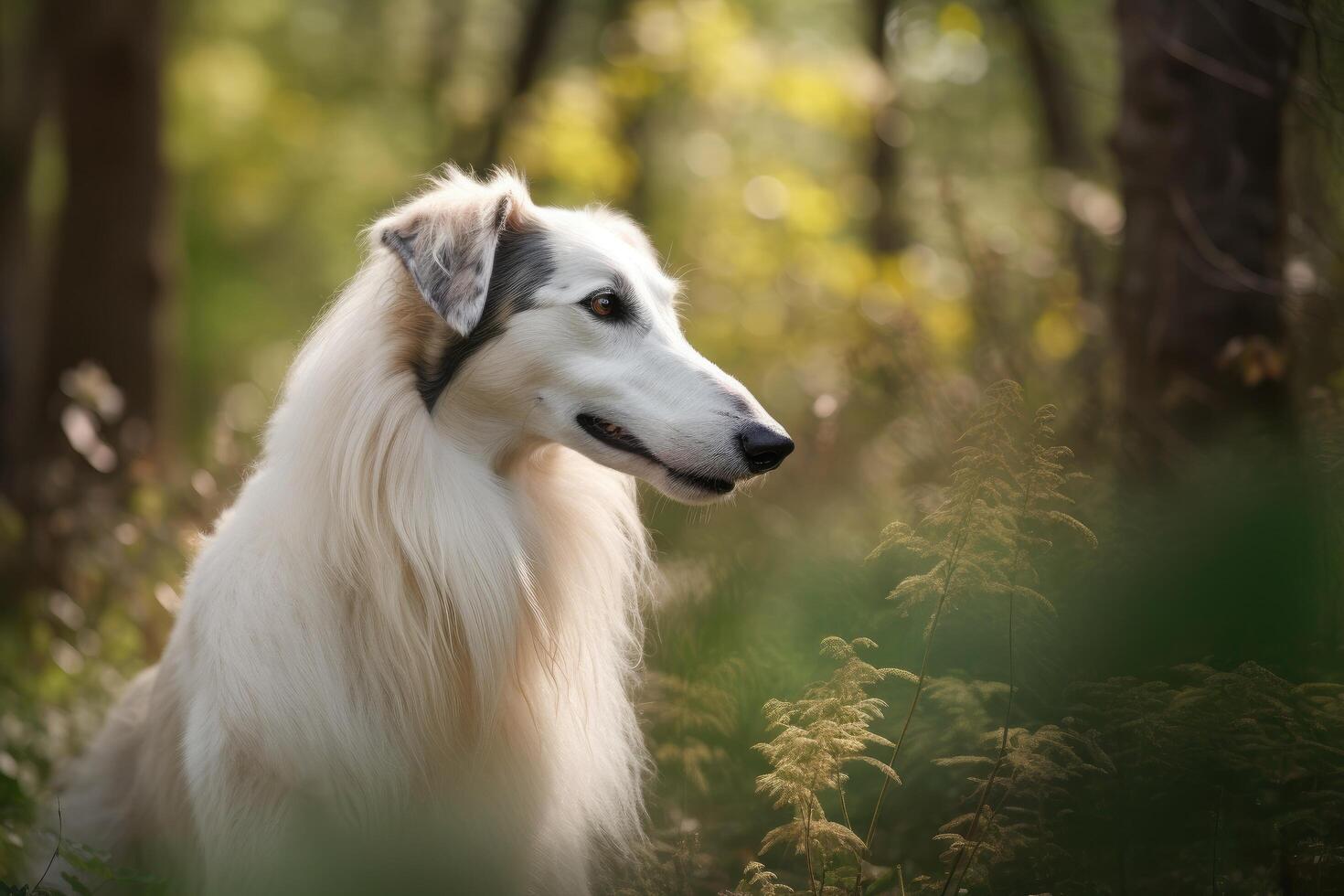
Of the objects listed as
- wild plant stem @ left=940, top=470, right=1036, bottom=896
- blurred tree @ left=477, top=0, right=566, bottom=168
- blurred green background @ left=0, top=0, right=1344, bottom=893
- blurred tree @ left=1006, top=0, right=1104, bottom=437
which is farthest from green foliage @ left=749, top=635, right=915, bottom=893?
blurred tree @ left=477, top=0, right=566, bottom=168

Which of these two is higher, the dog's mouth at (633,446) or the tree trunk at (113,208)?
the tree trunk at (113,208)

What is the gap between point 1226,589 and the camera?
2.83 meters

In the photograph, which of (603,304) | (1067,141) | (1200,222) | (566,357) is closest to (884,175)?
(1067,141)

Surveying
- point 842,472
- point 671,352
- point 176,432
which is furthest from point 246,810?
point 176,432

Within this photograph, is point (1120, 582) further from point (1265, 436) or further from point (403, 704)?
point (403, 704)

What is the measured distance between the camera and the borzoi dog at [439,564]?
271 cm

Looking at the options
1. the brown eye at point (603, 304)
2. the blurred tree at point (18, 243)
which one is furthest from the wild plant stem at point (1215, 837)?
the blurred tree at point (18, 243)

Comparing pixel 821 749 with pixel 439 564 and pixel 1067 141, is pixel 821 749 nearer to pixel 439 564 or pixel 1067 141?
pixel 439 564

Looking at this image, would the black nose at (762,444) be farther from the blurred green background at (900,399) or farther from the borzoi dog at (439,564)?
the blurred green background at (900,399)

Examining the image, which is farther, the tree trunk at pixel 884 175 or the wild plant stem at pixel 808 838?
the tree trunk at pixel 884 175

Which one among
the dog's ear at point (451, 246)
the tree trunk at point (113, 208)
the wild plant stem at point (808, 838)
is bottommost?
the wild plant stem at point (808, 838)

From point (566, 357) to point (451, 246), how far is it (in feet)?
1.29

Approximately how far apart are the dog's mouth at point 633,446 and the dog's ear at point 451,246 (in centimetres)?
38

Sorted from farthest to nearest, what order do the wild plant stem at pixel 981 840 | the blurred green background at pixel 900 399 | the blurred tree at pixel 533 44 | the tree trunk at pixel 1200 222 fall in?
the blurred tree at pixel 533 44 → the tree trunk at pixel 1200 222 → the blurred green background at pixel 900 399 → the wild plant stem at pixel 981 840
